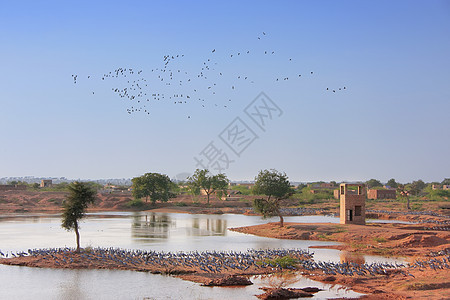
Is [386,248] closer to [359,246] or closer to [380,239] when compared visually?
[359,246]

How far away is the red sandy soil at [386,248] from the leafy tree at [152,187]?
46278mm

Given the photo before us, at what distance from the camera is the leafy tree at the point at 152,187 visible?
325 feet

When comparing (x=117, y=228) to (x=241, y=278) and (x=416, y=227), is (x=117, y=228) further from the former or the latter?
(x=241, y=278)

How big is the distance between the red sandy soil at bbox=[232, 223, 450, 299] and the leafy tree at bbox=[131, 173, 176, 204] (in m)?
46.3

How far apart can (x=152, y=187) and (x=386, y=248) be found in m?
67.3

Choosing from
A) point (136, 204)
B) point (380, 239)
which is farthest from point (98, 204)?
point (380, 239)

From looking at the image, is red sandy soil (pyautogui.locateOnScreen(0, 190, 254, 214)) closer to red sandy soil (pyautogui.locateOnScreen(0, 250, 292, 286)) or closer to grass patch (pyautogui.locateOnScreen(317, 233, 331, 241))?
grass patch (pyautogui.locateOnScreen(317, 233, 331, 241))

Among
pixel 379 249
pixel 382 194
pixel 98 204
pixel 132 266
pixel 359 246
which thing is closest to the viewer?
pixel 132 266

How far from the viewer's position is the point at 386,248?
37.1m

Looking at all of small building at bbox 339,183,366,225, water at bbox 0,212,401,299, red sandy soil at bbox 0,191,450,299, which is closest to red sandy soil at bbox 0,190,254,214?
red sandy soil at bbox 0,191,450,299

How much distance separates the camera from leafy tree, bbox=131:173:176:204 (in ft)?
325

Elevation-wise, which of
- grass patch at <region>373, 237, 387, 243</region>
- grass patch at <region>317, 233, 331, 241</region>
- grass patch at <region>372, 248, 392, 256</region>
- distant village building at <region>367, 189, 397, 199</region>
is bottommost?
grass patch at <region>372, 248, 392, 256</region>

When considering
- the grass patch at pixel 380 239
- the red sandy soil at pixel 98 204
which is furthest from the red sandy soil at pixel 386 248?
the red sandy soil at pixel 98 204

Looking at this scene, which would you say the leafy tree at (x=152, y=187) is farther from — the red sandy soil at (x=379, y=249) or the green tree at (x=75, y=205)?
the green tree at (x=75, y=205)
